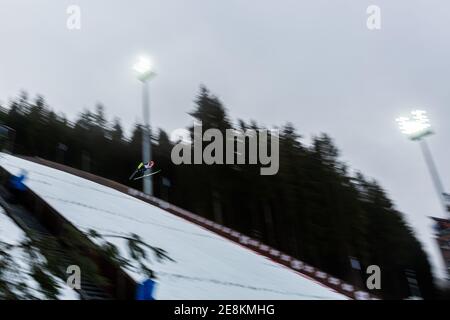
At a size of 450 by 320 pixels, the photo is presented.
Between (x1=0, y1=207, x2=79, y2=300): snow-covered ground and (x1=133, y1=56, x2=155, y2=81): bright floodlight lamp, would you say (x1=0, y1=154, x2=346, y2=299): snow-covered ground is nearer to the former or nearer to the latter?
(x1=0, y1=207, x2=79, y2=300): snow-covered ground

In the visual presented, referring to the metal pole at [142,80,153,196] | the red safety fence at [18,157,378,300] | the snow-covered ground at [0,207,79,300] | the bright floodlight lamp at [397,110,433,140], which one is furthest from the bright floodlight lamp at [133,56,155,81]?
the snow-covered ground at [0,207,79,300]

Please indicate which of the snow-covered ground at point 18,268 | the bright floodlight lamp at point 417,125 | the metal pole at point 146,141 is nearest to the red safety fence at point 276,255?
the metal pole at point 146,141

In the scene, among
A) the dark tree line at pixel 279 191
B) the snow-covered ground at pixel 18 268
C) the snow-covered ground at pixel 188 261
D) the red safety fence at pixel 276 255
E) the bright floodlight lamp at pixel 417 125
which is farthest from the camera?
the dark tree line at pixel 279 191

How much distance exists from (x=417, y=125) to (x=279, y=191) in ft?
37.1

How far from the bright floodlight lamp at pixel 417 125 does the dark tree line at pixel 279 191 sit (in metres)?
9.53

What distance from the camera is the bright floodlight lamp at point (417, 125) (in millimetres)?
20312

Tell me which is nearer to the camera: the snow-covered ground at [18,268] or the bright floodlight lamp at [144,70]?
the snow-covered ground at [18,268]

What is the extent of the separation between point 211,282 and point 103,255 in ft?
18.2

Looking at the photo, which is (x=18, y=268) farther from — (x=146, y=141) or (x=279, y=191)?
(x=279, y=191)

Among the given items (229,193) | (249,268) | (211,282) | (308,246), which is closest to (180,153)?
(229,193)

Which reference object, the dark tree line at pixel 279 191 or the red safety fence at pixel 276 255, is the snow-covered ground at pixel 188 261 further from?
the dark tree line at pixel 279 191

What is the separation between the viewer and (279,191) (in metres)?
29.3

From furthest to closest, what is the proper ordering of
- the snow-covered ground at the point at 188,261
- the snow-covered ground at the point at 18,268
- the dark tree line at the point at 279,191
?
1. the dark tree line at the point at 279,191
2. the snow-covered ground at the point at 188,261
3. the snow-covered ground at the point at 18,268

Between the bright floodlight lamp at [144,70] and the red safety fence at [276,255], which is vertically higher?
the bright floodlight lamp at [144,70]
